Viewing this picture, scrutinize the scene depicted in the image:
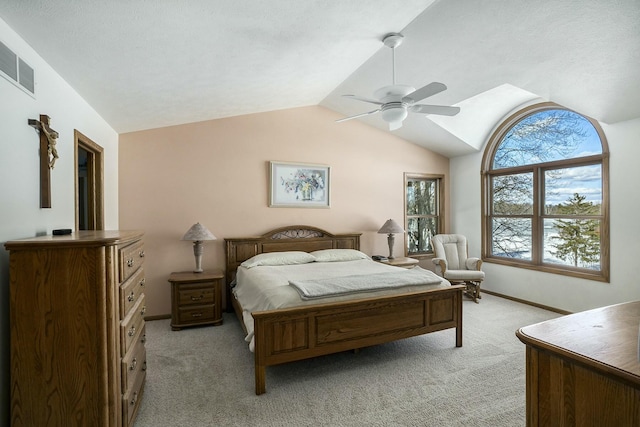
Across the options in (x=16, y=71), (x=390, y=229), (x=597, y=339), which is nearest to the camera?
(x=597, y=339)

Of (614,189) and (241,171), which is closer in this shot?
(614,189)

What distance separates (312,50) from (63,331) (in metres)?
2.66

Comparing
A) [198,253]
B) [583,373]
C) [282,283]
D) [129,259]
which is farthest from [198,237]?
[583,373]

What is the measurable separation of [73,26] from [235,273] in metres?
3.14

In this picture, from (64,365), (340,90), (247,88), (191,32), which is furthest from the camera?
(340,90)

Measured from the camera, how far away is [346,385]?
247cm

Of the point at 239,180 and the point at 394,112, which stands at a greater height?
the point at 394,112

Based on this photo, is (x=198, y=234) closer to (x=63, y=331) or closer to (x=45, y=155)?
(x=45, y=155)

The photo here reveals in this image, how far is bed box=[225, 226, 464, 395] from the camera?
241cm

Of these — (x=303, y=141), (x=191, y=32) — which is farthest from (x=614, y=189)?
(x=191, y=32)

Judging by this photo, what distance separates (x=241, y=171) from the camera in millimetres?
4457

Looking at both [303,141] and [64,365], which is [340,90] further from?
[64,365]

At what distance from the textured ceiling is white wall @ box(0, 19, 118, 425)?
0.39 feet

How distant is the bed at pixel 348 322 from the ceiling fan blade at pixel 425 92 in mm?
1701
